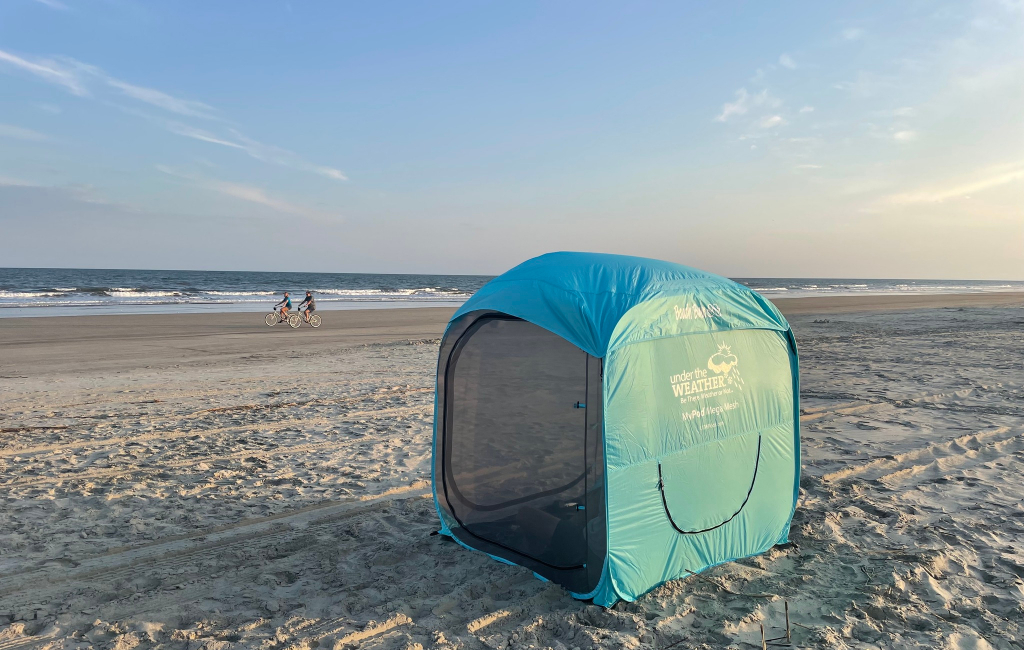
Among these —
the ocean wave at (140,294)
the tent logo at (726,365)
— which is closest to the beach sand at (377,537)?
the tent logo at (726,365)

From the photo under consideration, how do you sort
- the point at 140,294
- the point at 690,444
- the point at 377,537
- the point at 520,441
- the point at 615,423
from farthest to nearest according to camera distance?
1. the point at 140,294
2. the point at 377,537
3. the point at 520,441
4. the point at 690,444
5. the point at 615,423

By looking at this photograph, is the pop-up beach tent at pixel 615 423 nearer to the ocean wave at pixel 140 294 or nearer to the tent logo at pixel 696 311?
the tent logo at pixel 696 311

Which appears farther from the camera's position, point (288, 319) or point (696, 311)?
point (288, 319)

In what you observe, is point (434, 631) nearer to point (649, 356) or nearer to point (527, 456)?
point (527, 456)

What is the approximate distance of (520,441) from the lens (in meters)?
4.16

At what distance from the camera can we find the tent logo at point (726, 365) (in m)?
3.87

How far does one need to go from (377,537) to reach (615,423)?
7.03ft

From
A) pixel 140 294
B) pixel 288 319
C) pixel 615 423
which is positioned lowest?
pixel 288 319

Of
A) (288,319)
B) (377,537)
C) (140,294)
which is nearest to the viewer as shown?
(377,537)

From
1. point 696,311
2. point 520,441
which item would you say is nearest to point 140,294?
point 520,441

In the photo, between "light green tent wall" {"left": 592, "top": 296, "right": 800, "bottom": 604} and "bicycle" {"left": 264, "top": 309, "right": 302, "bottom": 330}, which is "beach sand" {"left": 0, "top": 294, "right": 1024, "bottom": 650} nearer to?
"light green tent wall" {"left": 592, "top": 296, "right": 800, "bottom": 604}

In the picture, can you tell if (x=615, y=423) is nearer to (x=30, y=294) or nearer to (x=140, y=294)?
(x=140, y=294)

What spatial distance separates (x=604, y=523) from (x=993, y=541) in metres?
3.01

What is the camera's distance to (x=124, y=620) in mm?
3299
